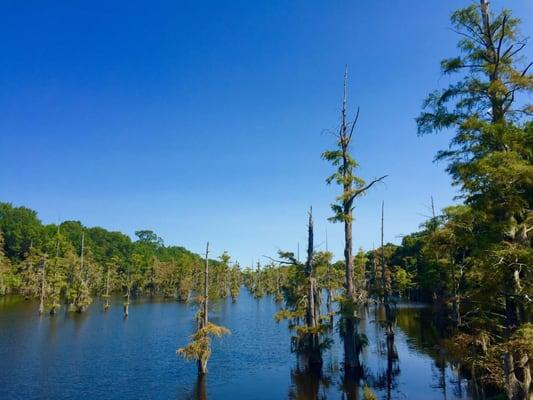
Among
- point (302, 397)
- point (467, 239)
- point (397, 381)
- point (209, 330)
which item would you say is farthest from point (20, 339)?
point (467, 239)

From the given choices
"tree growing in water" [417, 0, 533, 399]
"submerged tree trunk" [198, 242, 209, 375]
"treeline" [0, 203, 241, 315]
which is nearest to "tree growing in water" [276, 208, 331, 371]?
"submerged tree trunk" [198, 242, 209, 375]

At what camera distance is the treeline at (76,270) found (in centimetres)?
6442

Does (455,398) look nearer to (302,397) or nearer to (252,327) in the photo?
(302,397)

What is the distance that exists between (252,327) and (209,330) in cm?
2713

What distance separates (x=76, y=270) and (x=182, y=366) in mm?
50343

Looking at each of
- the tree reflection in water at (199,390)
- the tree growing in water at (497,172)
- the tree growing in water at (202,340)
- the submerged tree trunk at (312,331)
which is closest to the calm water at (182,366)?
the tree reflection in water at (199,390)

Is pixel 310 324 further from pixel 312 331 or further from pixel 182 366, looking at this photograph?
pixel 182 366

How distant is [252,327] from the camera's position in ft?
161

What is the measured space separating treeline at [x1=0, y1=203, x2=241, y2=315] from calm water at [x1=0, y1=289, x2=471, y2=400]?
14.7 meters

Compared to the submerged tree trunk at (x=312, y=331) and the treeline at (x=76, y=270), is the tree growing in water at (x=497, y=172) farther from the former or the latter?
the treeline at (x=76, y=270)

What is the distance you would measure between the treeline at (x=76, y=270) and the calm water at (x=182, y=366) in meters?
14.7

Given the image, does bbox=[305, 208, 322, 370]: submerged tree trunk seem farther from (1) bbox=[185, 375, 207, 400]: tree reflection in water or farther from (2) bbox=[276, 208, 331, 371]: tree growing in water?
(1) bbox=[185, 375, 207, 400]: tree reflection in water

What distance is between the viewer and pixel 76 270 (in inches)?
2761

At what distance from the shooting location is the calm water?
866 inches
